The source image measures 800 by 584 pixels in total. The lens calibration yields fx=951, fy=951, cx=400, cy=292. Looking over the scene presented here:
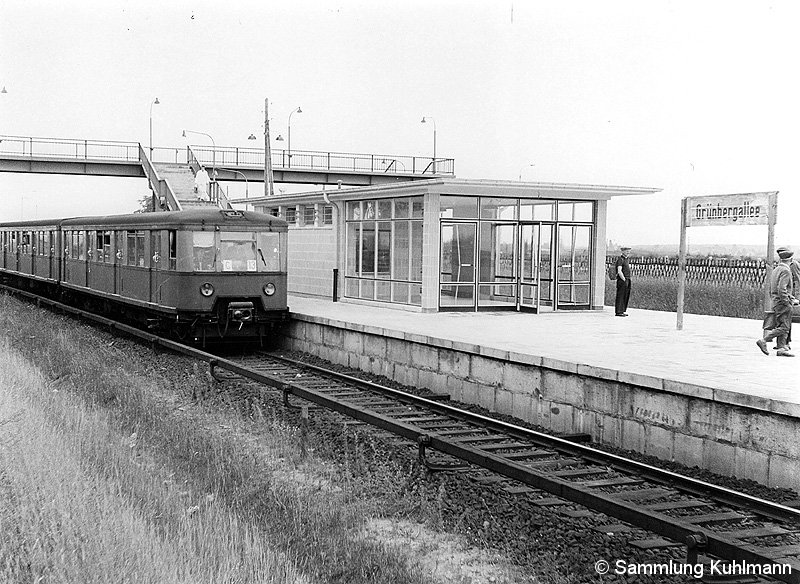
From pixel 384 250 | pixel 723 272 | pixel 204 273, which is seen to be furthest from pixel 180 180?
pixel 204 273

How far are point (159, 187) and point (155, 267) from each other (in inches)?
1136

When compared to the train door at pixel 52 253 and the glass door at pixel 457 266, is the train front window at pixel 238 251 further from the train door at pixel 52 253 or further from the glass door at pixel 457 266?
the train door at pixel 52 253

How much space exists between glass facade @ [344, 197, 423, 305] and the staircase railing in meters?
19.9

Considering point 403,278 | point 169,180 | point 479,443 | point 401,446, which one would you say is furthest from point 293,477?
point 169,180

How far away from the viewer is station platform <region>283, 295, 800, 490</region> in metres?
9.08

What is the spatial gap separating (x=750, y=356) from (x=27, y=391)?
950 cm

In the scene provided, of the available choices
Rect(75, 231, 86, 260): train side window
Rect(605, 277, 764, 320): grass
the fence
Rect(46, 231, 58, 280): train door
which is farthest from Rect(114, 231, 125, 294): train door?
the fence

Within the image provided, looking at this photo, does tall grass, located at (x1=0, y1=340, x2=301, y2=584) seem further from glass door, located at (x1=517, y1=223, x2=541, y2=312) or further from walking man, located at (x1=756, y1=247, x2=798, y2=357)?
glass door, located at (x1=517, y1=223, x2=541, y2=312)

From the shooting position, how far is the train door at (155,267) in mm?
17953

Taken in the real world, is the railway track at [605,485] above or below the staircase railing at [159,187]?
below

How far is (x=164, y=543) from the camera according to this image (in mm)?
Result: 6012

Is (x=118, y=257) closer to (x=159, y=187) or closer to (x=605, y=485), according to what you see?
(x=605, y=485)

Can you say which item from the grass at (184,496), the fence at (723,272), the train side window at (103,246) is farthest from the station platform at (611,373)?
the fence at (723,272)

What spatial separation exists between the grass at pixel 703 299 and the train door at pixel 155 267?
14.1 meters
